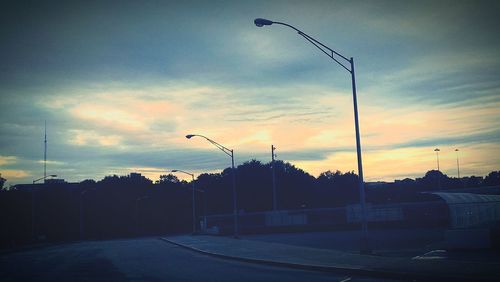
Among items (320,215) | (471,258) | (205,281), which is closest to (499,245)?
(471,258)

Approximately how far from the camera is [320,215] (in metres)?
74.4

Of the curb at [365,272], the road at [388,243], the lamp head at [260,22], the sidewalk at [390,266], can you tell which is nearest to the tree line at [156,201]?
the road at [388,243]

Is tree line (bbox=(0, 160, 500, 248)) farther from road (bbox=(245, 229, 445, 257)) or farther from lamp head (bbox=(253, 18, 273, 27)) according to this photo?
lamp head (bbox=(253, 18, 273, 27))

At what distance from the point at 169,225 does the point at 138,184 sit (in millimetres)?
20095

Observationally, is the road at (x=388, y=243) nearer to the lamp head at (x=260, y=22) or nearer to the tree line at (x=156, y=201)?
the lamp head at (x=260, y=22)

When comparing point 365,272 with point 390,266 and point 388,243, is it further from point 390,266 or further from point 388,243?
point 388,243

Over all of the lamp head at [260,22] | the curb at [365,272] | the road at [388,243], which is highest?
the lamp head at [260,22]

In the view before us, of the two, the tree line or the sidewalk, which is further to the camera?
the tree line

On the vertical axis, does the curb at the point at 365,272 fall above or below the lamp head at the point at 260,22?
below

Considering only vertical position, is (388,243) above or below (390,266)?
below

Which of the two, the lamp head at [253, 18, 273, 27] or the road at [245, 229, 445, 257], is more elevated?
the lamp head at [253, 18, 273, 27]

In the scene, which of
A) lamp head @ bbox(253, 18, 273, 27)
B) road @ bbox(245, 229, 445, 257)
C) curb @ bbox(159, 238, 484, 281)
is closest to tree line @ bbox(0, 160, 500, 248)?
road @ bbox(245, 229, 445, 257)

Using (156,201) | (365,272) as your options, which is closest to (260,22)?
(365,272)

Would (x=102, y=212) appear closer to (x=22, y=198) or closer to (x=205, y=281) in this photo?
(x=22, y=198)
